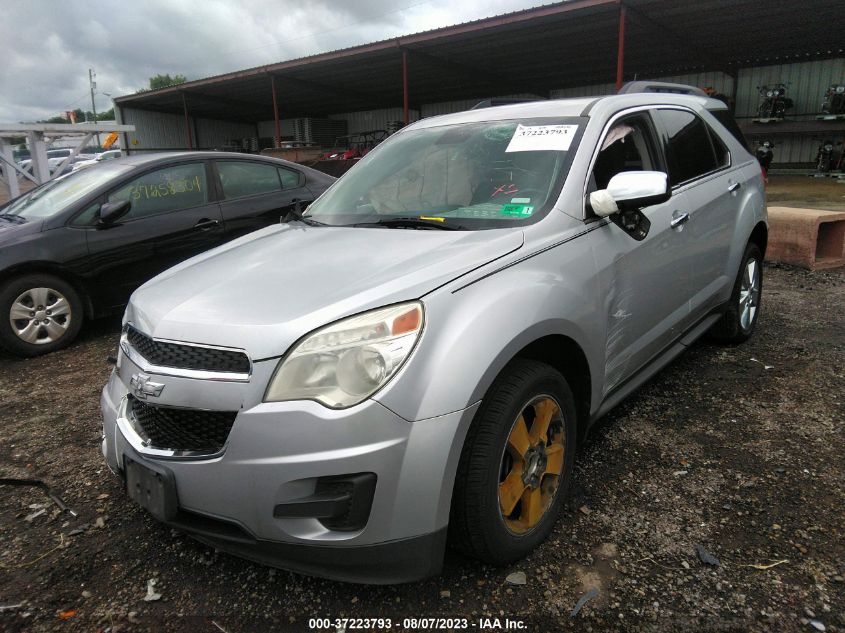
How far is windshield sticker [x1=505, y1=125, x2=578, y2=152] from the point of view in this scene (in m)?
2.59

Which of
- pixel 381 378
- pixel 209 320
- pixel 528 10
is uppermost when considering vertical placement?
pixel 528 10

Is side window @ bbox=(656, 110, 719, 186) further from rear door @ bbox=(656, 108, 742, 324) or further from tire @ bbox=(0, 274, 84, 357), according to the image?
tire @ bbox=(0, 274, 84, 357)

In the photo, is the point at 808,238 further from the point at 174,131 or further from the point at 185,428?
the point at 174,131

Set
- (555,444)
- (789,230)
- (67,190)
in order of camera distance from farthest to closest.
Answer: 1. (789,230)
2. (67,190)
3. (555,444)

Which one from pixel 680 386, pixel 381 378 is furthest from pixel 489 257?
pixel 680 386

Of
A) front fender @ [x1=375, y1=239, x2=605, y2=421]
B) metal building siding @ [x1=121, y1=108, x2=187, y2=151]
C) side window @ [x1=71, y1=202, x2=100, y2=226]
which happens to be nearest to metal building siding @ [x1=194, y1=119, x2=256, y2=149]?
metal building siding @ [x1=121, y1=108, x2=187, y2=151]

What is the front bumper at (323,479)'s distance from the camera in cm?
164

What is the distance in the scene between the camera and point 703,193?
333 centimetres

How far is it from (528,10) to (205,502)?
12.0 metres

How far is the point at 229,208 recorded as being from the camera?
5.47 meters

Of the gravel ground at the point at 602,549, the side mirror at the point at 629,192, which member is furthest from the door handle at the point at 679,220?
the gravel ground at the point at 602,549

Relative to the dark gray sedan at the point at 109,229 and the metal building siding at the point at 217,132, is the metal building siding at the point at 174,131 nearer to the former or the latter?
the metal building siding at the point at 217,132

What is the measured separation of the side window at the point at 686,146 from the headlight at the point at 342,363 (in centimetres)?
212

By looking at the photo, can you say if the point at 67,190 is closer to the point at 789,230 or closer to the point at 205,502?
the point at 205,502
